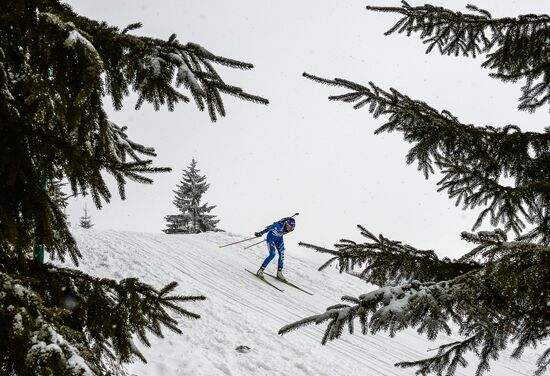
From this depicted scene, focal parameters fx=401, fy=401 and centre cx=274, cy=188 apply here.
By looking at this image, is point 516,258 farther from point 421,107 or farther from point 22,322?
point 22,322

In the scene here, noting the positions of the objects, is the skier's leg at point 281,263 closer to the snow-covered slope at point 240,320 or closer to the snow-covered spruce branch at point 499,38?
the snow-covered slope at point 240,320

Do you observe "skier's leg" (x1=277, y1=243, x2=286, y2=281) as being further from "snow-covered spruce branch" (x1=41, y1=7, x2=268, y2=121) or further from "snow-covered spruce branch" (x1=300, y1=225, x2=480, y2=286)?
"snow-covered spruce branch" (x1=41, y1=7, x2=268, y2=121)

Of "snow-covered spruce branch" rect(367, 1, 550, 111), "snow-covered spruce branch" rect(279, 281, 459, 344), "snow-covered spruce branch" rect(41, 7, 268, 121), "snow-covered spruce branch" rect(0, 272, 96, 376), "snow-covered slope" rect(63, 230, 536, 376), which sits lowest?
"snow-covered slope" rect(63, 230, 536, 376)

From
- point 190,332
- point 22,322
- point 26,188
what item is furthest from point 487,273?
point 190,332

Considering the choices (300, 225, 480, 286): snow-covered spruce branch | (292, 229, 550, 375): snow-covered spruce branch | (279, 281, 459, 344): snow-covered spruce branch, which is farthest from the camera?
(300, 225, 480, 286): snow-covered spruce branch

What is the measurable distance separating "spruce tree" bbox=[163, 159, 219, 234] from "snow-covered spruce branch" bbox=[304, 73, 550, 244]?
35393 millimetres

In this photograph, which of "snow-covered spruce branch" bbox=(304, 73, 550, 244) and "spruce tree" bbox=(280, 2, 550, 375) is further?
"snow-covered spruce branch" bbox=(304, 73, 550, 244)

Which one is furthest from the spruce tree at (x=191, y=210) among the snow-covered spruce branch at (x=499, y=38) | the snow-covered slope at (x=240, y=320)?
the snow-covered spruce branch at (x=499, y=38)

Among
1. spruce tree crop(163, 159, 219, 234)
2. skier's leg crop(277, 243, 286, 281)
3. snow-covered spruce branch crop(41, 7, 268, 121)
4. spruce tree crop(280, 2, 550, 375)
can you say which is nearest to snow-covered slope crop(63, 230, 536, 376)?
skier's leg crop(277, 243, 286, 281)

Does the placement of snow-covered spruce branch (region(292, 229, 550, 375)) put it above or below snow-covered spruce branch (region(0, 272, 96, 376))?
above

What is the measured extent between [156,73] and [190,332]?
699cm

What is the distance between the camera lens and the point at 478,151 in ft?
15.4

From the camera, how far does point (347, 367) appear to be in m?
7.99

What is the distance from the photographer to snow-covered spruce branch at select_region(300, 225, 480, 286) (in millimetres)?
3969
